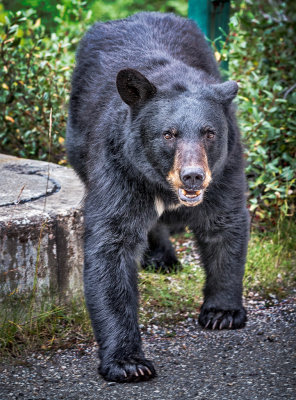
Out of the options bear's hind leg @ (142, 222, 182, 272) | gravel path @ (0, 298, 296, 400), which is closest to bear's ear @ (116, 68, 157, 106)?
gravel path @ (0, 298, 296, 400)

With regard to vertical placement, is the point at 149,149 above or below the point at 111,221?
above

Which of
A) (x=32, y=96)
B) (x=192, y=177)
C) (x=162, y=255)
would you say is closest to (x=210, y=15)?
(x=32, y=96)

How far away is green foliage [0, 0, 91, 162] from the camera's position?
20.9 ft

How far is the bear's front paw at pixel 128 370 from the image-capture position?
11.8 feet

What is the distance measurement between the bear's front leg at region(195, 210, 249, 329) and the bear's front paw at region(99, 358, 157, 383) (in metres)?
0.86

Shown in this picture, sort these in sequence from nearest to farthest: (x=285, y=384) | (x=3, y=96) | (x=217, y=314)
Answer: (x=285, y=384)
(x=217, y=314)
(x=3, y=96)

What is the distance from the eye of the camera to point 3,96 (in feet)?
20.8

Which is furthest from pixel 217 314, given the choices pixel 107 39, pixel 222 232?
pixel 107 39

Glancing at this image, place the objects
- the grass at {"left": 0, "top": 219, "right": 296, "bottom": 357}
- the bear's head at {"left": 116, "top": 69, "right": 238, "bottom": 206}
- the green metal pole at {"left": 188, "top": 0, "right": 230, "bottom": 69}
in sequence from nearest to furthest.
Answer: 1. the bear's head at {"left": 116, "top": 69, "right": 238, "bottom": 206}
2. the grass at {"left": 0, "top": 219, "right": 296, "bottom": 357}
3. the green metal pole at {"left": 188, "top": 0, "right": 230, "bottom": 69}

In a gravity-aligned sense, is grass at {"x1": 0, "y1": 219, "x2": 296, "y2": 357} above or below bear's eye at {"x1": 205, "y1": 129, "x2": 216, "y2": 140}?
below

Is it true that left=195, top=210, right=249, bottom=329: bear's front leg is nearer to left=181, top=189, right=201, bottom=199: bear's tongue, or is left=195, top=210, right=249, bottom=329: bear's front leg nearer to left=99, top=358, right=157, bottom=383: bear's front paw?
left=181, top=189, right=201, bottom=199: bear's tongue

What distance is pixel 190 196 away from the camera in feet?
11.8

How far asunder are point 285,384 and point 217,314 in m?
0.99

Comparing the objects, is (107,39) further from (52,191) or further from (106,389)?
(106,389)
